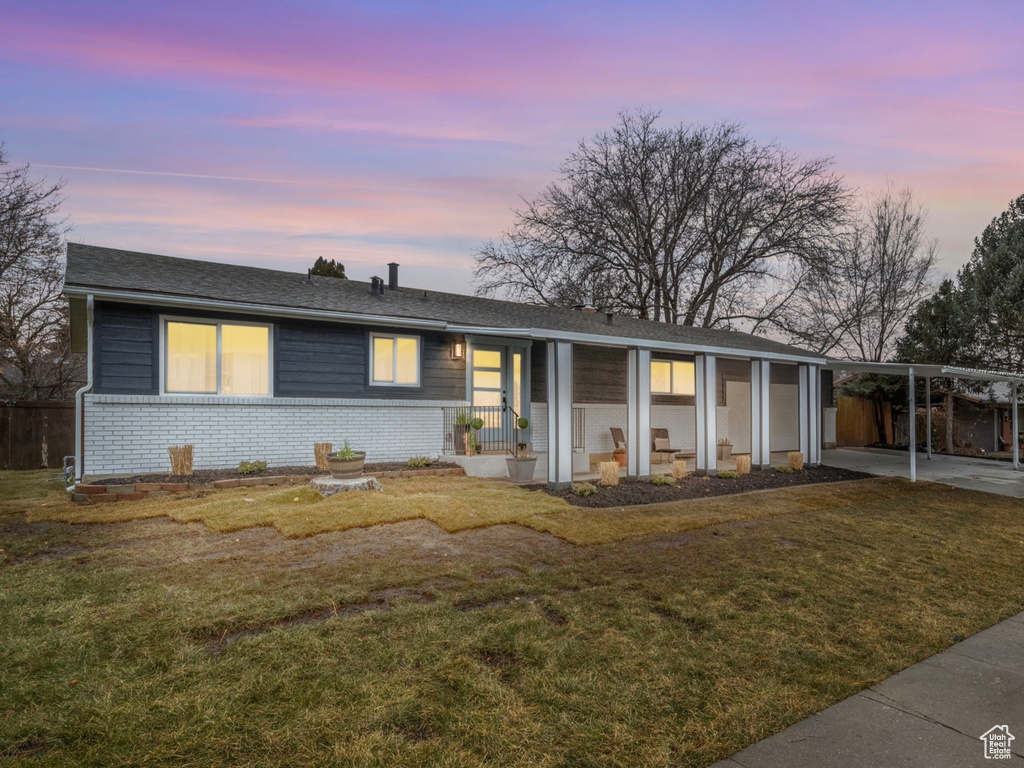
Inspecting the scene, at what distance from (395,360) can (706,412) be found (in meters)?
6.66

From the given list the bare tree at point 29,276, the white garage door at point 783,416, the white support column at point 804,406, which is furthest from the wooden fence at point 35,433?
the white garage door at point 783,416

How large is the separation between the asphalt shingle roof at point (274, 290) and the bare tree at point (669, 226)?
8698mm

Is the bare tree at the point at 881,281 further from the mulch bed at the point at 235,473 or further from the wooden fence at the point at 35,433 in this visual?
the wooden fence at the point at 35,433

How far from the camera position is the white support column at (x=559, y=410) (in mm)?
9430

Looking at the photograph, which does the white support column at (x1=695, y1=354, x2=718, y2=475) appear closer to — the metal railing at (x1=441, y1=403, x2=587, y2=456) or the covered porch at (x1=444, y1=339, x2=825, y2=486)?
the covered porch at (x1=444, y1=339, x2=825, y2=486)

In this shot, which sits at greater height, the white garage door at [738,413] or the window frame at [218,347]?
the window frame at [218,347]

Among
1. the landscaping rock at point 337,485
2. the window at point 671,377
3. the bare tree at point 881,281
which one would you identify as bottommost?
the landscaping rock at point 337,485

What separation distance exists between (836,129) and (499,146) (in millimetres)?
8406

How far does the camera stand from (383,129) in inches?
482

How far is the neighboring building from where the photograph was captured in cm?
894

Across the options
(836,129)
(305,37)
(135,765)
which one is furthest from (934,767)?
(836,129)

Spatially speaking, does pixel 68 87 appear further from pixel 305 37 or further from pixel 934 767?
pixel 934 767

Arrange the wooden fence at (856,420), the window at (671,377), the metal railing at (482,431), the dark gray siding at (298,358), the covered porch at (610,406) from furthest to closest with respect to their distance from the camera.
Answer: the wooden fence at (856,420)
the window at (671,377)
the metal railing at (482,431)
the covered porch at (610,406)
the dark gray siding at (298,358)

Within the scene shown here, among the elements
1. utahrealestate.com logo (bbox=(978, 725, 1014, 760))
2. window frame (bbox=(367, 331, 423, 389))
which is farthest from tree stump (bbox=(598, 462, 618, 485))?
utahrealestate.com logo (bbox=(978, 725, 1014, 760))
